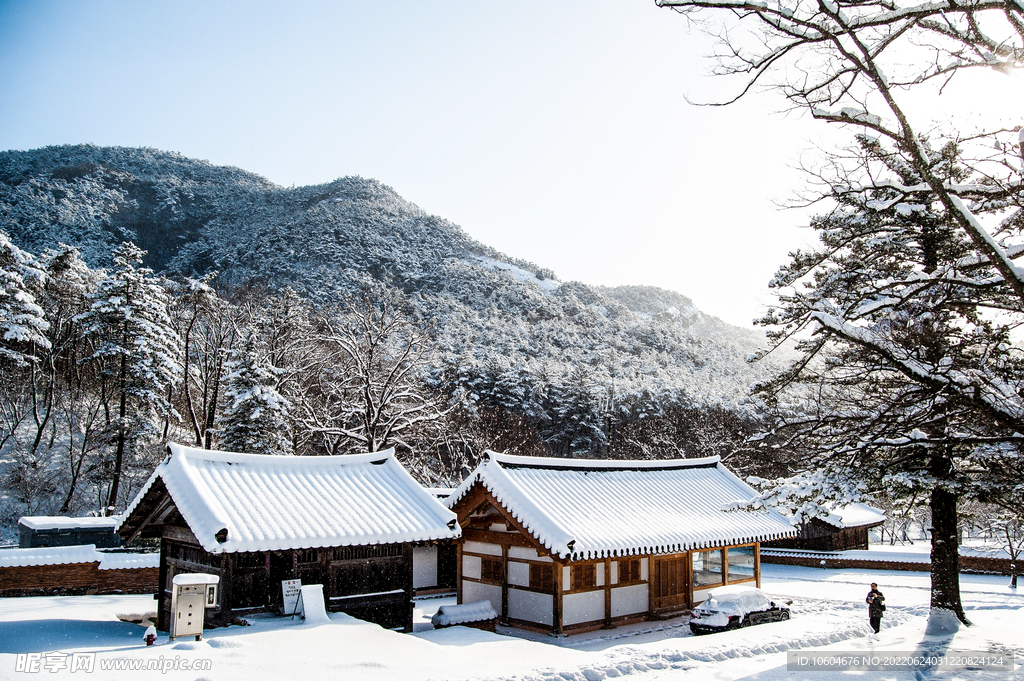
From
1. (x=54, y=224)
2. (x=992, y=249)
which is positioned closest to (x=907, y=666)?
(x=992, y=249)

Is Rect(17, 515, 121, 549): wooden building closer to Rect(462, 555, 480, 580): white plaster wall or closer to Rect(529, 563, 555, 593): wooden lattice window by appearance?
Rect(462, 555, 480, 580): white plaster wall

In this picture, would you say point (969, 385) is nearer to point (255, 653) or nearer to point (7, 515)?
point (255, 653)

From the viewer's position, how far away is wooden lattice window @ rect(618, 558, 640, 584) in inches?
698

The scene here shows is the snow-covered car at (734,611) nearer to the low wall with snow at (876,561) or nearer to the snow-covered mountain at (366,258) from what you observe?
the low wall with snow at (876,561)

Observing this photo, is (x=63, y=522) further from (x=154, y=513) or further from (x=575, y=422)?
(x=575, y=422)

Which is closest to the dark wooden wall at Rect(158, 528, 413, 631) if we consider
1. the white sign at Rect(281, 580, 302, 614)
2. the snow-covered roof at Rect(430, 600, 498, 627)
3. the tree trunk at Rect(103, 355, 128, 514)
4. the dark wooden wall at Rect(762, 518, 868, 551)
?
the white sign at Rect(281, 580, 302, 614)

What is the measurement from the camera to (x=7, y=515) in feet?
99.1

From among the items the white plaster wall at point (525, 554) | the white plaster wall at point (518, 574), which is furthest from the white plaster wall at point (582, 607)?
the white plaster wall at point (518, 574)

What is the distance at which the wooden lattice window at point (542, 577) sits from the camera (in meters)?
16.3

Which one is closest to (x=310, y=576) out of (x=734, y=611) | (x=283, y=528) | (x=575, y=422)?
(x=283, y=528)

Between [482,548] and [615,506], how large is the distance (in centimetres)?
412

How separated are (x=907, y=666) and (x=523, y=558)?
8874mm

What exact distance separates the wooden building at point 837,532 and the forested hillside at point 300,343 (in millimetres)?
12360

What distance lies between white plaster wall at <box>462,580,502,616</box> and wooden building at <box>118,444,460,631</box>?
3565 millimetres
